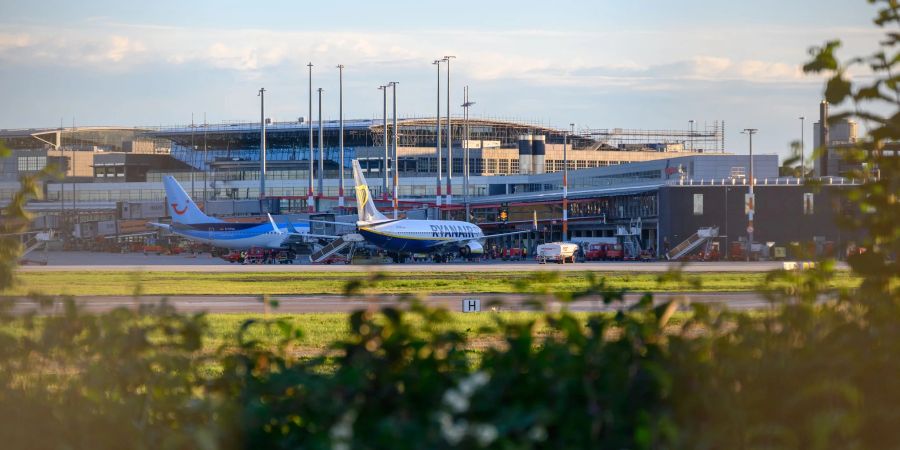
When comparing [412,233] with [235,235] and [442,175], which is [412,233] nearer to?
[235,235]

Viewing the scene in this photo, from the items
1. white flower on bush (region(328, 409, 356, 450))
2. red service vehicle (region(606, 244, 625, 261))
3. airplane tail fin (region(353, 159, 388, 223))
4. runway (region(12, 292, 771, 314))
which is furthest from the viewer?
red service vehicle (region(606, 244, 625, 261))

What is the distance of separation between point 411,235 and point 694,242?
2313cm

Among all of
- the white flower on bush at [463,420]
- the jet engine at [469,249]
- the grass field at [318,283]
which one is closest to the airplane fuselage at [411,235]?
the jet engine at [469,249]

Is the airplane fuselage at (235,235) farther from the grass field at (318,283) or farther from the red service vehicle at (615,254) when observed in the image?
the grass field at (318,283)

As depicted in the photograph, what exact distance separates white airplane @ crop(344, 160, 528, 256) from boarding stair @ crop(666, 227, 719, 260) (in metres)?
16.6

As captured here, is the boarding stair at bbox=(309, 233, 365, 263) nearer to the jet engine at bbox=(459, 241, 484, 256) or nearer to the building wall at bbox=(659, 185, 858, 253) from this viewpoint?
the jet engine at bbox=(459, 241, 484, 256)

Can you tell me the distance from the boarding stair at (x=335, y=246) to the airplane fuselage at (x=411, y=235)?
2802 millimetres

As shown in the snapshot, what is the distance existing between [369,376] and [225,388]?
1.15 m

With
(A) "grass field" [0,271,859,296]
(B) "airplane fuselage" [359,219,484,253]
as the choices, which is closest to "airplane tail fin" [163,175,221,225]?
(B) "airplane fuselage" [359,219,484,253]

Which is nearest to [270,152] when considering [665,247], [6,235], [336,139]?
[336,139]

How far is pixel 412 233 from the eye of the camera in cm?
9006

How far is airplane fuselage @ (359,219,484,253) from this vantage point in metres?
88.6

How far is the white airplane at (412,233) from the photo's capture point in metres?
88.9

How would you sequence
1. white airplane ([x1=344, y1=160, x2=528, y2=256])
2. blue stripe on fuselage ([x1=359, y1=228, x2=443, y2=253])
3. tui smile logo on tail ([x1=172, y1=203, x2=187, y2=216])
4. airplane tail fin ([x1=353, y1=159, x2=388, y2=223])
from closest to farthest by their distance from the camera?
blue stripe on fuselage ([x1=359, y1=228, x2=443, y2=253]), white airplane ([x1=344, y1=160, x2=528, y2=256]), airplane tail fin ([x1=353, y1=159, x2=388, y2=223]), tui smile logo on tail ([x1=172, y1=203, x2=187, y2=216])
